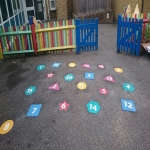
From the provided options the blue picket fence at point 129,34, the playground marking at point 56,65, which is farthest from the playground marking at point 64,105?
the blue picket fence at point 129,34

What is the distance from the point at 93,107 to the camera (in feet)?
12.7

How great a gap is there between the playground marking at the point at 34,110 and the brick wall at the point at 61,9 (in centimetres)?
1112

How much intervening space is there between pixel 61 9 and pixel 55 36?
7786 millimetres

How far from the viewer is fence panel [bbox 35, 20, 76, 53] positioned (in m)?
6.43

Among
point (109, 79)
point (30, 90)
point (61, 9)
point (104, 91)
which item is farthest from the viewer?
point (61, 9)

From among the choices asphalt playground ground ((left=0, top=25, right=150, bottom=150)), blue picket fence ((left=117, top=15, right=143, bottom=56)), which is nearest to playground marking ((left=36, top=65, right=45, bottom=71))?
asphalt playground ground ((left=0, top=25, right=150, bottom=150))

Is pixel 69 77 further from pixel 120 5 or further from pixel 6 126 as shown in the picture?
pixel 120 5

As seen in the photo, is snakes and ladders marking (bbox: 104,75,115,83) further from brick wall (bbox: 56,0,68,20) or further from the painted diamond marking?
brick wall (bbox: 56,0,68,20)

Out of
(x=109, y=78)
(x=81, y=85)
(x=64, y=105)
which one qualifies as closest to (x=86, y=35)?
(x=109, y=78)

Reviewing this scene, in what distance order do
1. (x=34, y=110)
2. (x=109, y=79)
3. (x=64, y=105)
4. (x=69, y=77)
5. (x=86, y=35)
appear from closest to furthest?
(x=34, y=110) < (x=64, y=105) < (x=109, y=79) < (x=69, y=77) < (x=86, y=35)

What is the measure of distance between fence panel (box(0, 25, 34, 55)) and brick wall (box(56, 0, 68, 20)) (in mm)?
7864

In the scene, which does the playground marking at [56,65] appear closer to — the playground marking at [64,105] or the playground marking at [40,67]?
the playground marking at [40,67]

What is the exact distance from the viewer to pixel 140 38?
626cm

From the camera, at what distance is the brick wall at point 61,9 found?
43.4 ft
